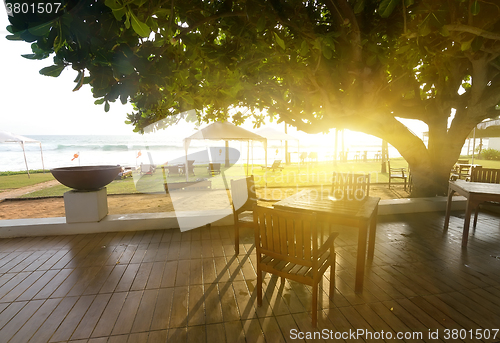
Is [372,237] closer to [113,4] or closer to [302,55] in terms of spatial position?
[302,55]

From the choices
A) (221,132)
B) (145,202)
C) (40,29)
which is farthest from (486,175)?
(145,202)

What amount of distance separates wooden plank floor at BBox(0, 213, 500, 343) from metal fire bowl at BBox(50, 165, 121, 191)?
0.84 meters

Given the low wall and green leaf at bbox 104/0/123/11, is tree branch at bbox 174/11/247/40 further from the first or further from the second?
the low wall

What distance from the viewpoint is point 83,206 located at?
147 inches

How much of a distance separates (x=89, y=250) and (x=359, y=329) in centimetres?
336

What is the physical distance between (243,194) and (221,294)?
166 cm

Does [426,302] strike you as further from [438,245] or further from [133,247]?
[133,247]

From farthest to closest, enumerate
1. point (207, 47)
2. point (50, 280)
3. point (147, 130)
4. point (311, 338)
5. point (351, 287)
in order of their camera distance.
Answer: point (147, 130) < point (207, 47) < point (50, 280) < point (351, 287) < point (311, 338)

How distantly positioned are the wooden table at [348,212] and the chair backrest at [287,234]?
61 cm

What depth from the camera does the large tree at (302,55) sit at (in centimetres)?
164

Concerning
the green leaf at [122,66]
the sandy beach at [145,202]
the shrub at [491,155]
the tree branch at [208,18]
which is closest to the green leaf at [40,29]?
the green leaf at [122,66]

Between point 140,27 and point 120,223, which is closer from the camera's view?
point 140,27

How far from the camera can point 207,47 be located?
2895mm

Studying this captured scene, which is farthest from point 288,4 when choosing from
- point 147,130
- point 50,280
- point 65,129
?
point 65,129
